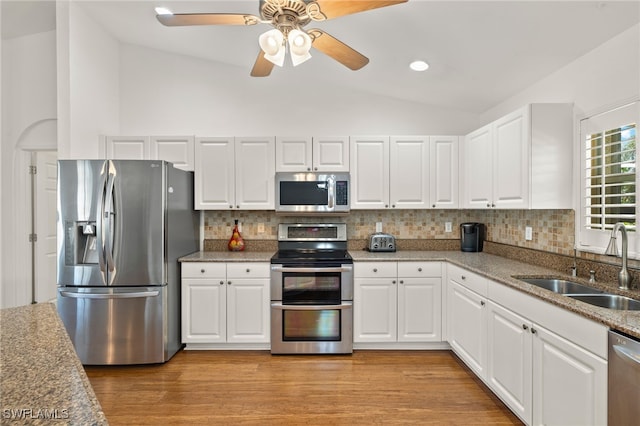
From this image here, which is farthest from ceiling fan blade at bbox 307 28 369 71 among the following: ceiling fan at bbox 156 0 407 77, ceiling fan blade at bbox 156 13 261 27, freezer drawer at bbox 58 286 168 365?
freezer drawer at bbox 58 286 168 365

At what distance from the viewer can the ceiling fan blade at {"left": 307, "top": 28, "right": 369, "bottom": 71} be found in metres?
1.72

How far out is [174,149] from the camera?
333 cm

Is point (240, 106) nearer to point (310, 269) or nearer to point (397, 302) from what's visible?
point (310, 269)

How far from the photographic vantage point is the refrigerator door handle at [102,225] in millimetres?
2693

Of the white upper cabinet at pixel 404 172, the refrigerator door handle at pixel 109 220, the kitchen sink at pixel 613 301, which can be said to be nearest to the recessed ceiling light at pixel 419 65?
the white upper cabinet at pixel 404 172

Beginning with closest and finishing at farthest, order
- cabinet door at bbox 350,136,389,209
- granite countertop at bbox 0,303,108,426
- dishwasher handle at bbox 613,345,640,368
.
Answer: granite countertop at bbox 0,303,108,426 → dishwasher handle at bbox 613,345,640,368 → cabinet door at bbox 350,136,389,209

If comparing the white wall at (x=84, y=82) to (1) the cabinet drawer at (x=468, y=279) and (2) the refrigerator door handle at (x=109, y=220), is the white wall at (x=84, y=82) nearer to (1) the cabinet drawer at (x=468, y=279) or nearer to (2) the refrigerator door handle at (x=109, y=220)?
(2) the refrigerator door handle at (x=109, y=220)

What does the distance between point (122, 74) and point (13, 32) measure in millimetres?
1072

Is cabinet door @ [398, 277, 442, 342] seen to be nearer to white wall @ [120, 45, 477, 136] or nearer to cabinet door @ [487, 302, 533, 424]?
cabinet door @ [487, 302, 533, 424]

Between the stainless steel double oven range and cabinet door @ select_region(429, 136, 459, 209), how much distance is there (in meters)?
1.17

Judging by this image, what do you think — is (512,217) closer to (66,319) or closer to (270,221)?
(270,221)

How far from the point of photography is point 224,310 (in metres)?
3.05

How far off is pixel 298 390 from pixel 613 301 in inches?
79.7

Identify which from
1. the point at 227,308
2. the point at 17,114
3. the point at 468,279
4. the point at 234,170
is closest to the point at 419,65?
the point at 468,279
